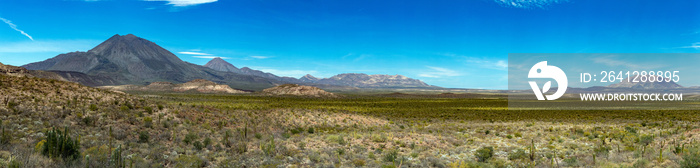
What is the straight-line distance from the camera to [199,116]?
76.0 feet

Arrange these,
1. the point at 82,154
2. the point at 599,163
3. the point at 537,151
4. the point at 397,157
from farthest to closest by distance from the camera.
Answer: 1. the point at 537,151
2. the point at 397,157
3. the point at 599,163
4. the point at 82,154

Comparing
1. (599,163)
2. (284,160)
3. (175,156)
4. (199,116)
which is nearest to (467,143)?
(599,163)

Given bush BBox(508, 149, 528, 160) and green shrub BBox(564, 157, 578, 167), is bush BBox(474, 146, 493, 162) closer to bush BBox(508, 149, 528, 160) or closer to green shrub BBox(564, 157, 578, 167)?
bush BBox(508, 149, 528, 160)

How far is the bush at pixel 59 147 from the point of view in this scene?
921 centimetres

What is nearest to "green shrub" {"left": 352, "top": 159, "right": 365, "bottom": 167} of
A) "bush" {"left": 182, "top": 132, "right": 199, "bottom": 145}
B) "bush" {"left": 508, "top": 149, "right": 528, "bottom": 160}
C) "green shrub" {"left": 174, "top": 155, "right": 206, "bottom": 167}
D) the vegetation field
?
Answer: the vegetation field

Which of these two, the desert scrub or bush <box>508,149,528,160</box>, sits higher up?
bush <box>508,149,528,160</box>

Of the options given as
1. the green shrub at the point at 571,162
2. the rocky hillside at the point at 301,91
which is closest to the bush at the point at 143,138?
the green shrub at the point at 571,162

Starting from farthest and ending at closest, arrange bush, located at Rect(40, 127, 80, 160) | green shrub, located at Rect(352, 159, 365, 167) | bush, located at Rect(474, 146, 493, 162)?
bush, located at Rect(474, 146, 493, 162), green shrub, located at Rect(352, 159, 365, 167), bush, located at Rect(40, 127, 80, 160)

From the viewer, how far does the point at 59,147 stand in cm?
945

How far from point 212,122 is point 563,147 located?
21.7 m

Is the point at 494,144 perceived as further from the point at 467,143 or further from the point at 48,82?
the point at 48,82

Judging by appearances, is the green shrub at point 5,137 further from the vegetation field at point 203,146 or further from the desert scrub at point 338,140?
the desert scrub at point 338,140

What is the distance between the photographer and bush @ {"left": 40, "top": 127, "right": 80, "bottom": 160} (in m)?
9.21

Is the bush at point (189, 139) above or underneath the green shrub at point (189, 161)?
above
